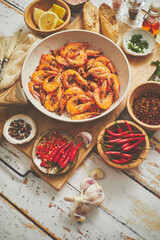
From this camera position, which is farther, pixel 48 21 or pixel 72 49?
pixel 48 21

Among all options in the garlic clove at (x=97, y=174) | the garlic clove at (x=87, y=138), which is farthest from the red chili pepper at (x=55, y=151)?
the garlic clove at (x=97, y=174)

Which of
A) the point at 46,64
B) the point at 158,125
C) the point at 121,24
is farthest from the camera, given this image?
the point at 121,24

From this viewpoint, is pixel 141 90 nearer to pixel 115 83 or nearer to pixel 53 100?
pixel 115 83

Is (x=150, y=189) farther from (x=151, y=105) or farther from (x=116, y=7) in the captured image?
(x=116, y=7)

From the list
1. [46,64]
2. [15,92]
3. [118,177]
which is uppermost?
[46,64]

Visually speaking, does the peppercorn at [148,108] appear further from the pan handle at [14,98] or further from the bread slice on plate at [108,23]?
the pan handle at [14,98]

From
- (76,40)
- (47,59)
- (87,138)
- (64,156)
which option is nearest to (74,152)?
(64,156)

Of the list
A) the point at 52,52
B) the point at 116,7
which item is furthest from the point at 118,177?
the point at 116,7
